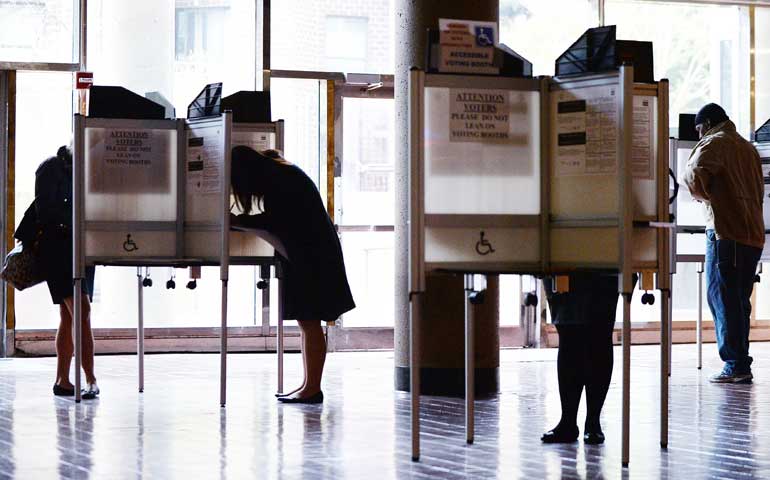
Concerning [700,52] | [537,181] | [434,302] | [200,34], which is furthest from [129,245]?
[700,52]

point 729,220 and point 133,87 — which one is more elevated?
point 133,87

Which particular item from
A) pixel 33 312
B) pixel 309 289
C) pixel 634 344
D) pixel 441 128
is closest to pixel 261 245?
pixel 309 289

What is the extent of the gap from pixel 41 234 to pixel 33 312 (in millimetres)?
3365

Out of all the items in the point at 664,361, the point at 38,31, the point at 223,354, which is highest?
the point at 38,31

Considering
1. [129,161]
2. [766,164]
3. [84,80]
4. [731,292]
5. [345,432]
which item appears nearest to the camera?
[345,432]

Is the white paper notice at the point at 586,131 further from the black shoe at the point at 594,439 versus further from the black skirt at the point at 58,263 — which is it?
the black skirt at the point at 58,263

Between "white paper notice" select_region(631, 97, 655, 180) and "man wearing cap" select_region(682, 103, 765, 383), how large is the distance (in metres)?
2.63

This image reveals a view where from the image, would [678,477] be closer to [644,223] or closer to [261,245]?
[644,223]

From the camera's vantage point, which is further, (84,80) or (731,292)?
(84,80)

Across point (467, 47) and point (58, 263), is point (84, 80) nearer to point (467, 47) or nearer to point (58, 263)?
point (58, 263)

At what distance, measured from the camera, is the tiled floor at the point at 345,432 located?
481 cm

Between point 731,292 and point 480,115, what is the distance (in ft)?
11.5

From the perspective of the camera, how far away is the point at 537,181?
210 inches

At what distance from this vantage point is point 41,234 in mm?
7203
